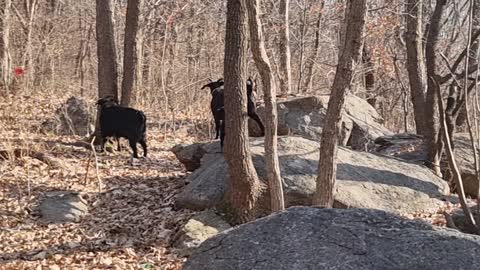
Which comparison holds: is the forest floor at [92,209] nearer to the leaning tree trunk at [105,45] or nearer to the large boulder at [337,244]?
the leaning tree trunk at [105,45]

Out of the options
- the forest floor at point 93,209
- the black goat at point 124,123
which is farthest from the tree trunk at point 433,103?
the black goat at point 124,123

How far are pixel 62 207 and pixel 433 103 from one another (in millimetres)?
5724

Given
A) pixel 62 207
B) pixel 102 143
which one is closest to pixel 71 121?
pixel 102 143

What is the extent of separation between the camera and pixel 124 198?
28.7 ft

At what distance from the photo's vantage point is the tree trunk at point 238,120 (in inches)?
269

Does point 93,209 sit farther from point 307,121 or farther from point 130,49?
point 307,121

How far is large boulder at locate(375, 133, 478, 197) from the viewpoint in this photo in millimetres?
9297

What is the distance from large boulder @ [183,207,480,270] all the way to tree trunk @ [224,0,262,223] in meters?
3.12

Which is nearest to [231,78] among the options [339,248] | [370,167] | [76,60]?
[370,167]

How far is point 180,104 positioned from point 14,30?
5858 millimetres

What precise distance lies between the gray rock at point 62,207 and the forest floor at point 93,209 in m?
0.11

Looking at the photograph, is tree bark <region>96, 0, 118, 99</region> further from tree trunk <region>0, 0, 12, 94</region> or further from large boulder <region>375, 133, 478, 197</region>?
tree trunk <region>0, 0, 12, 94</region>

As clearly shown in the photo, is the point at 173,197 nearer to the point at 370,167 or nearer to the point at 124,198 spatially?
the point at 124,198

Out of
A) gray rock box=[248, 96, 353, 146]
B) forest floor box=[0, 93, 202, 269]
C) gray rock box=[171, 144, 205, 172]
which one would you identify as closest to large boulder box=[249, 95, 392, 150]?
gray rock box=[248, 96, 353, 146]
